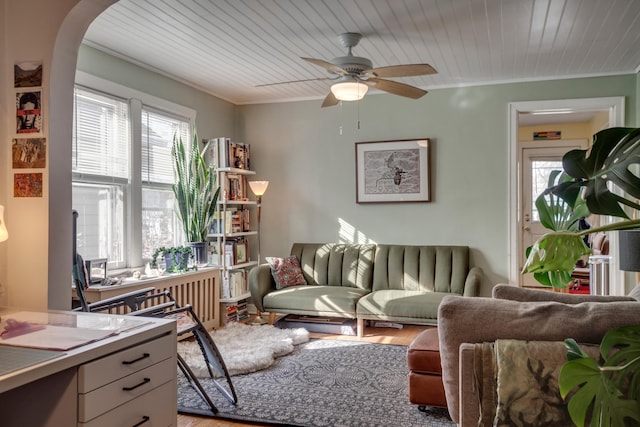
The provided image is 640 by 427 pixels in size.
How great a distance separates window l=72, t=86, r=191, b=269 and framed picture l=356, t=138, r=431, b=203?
1989mm

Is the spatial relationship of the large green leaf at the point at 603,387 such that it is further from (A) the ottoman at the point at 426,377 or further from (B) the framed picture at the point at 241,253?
(B) the framed picture at the point at 241,253

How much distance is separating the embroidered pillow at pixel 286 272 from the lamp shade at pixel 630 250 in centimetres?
325

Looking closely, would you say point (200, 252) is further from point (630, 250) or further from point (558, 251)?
point (558, 251)

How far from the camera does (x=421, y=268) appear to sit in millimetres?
5012

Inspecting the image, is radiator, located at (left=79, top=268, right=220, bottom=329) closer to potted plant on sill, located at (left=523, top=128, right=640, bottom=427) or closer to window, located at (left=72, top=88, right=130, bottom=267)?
window, located at (left=72, top=88, right=130, bottom=267)

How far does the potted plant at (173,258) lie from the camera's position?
14.0ft

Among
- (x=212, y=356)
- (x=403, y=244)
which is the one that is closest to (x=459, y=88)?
(x=403, y=244)

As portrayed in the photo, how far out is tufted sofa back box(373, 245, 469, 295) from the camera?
192 inches

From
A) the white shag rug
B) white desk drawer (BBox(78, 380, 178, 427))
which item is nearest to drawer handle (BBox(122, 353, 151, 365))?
white desk drawer (BBox(78, 380, 178, 427))

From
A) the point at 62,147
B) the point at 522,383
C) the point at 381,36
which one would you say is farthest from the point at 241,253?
the point at 522,383

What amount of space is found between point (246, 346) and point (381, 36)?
270 cm

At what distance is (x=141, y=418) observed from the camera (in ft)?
5.67

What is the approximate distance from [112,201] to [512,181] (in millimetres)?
3768

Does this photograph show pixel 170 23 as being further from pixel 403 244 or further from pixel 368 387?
pixel 403 244
